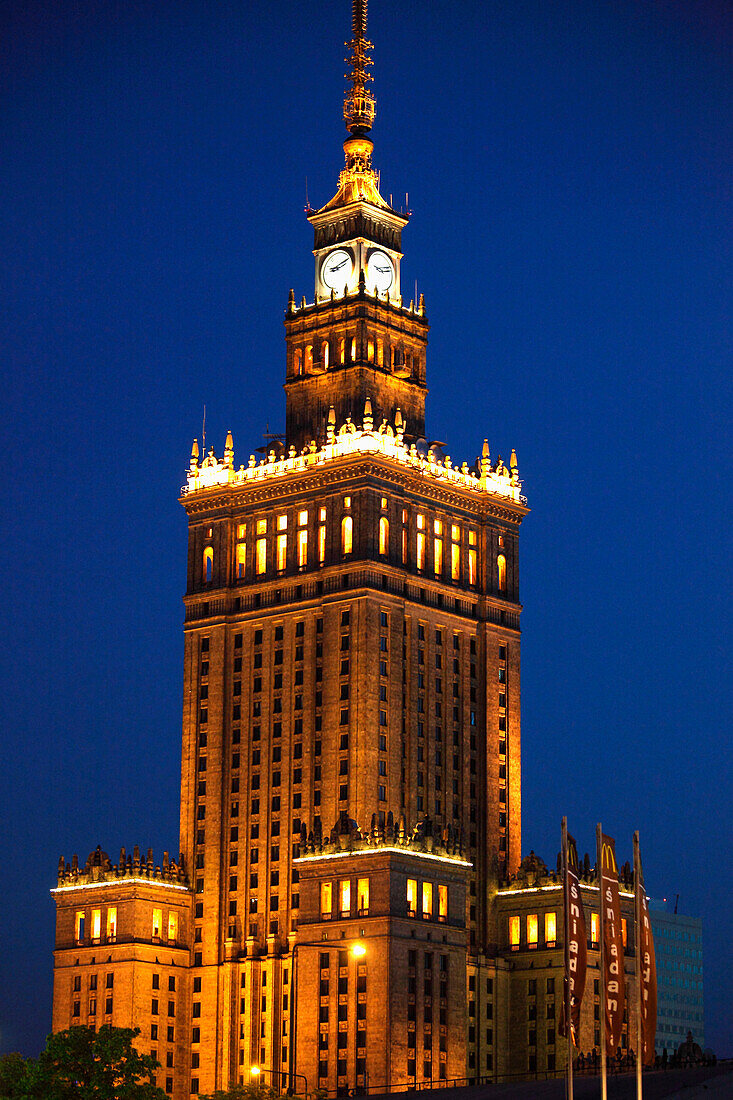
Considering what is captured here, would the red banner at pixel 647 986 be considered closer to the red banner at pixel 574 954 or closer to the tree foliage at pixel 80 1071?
the red banner at pixel 574 954

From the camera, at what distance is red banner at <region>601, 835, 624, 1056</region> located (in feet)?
427

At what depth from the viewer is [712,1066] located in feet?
592

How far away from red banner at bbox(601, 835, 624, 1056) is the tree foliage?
40419 millimetres

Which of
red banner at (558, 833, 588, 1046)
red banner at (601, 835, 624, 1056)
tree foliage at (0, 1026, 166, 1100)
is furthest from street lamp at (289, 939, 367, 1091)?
red banner at (558, 833, 588, 1046)

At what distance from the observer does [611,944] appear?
5192 inches

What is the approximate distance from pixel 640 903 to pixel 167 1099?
47.0 meters

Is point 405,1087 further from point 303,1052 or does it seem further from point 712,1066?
point 712,1066

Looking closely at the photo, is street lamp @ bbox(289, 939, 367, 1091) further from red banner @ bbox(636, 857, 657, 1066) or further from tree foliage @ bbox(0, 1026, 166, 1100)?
red banner @ bbox(636, 857, 657, 1066)

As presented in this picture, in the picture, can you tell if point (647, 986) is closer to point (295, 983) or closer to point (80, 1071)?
point (80, 1071)

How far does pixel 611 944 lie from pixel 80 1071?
4700 centimetres

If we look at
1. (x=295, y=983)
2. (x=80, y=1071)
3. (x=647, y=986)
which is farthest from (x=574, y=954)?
(x=295, y=983)

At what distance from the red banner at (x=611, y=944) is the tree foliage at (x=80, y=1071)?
40.4 meters

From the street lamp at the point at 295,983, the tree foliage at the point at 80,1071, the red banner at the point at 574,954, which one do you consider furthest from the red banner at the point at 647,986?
the street lamp at the point at 295,983

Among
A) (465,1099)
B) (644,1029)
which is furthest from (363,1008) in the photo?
(644,1029)
